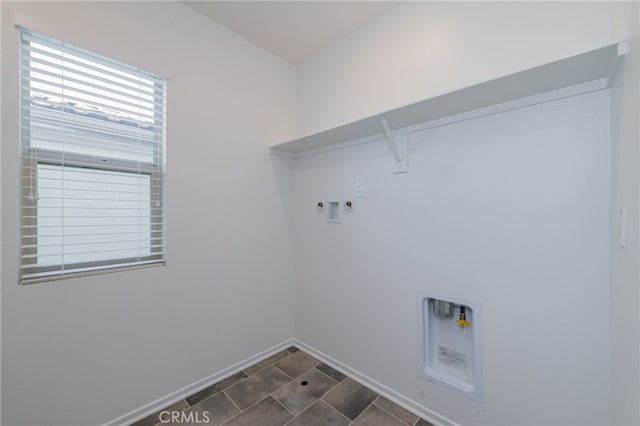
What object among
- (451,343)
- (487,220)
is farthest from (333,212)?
(451,343)

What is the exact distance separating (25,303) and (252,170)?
148 cm

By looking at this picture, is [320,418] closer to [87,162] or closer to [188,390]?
[188,390]

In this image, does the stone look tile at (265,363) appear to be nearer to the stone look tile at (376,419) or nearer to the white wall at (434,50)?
the stone look tile at (376,419)

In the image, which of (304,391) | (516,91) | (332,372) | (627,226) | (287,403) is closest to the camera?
(627,226)

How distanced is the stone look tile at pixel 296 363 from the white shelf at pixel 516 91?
1.88 meters

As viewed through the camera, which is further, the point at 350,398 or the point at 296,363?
the point at 296,363

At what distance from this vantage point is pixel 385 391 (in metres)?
1.72

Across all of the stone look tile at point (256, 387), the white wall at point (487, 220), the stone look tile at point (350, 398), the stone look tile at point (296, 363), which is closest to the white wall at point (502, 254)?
the white wall at point (487, 220)

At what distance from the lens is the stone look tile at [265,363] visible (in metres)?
1.98

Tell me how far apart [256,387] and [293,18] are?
272cm

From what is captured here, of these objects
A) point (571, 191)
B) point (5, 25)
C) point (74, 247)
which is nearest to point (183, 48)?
point (5, 25)

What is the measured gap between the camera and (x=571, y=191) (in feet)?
3.69

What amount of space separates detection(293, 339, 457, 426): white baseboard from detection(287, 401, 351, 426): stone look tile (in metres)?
0.35

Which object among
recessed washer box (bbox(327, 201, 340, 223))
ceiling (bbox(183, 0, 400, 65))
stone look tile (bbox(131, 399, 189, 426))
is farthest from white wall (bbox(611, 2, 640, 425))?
stone look tile (bbox(131, 399, 189, 426))
